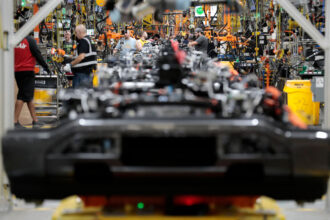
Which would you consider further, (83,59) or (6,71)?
(83,59)

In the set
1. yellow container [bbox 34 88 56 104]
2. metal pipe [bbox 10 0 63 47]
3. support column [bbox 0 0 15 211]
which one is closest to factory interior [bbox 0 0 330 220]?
metal pipe [bbox 10 0 63 47]

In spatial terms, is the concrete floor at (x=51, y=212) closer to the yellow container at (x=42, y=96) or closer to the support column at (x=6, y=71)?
the support column at (x=6, y=71)

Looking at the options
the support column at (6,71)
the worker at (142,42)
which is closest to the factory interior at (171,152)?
the support column at (6,71)

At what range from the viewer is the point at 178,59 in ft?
11.2

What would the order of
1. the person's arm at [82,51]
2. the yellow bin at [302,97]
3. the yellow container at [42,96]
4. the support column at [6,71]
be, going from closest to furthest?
the support column at [6,71] < the person's arm at [82,51] < the yellow bin at [302,97] < the yellow container at [42,96]

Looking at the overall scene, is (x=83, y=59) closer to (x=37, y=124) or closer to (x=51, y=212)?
(x=37, y=124)

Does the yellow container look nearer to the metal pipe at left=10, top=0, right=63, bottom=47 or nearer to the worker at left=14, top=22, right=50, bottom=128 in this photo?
the worker at left=14, top=22, right=50, bottom=128

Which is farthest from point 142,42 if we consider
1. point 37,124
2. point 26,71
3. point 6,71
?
point 6,71

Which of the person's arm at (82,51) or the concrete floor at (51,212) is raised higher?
the person's arm at (82,51)

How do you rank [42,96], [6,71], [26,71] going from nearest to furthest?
1. [6,71]
2. [26,71]
3. [42,96]

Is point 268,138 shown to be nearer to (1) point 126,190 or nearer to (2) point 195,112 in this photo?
(2) point 195,112

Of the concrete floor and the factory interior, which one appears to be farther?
the concrete floor

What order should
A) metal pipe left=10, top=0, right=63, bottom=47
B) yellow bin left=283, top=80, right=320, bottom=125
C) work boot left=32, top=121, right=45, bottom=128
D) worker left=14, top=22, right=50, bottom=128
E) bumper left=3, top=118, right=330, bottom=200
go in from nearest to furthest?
bumper left=3, top=118, right=330, bottom=200 → metal pipe left=10, top=0, right=63, bottom=47 → worker left=14, top=22, right=50, bottom=128 → work boot left=32, top=121, right=45, bottom=128 → yellow bin left=283, top=80, right=320, bottom=125

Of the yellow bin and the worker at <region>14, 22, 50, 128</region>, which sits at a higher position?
the worker at <region>14, 22, 50, 128</region>
